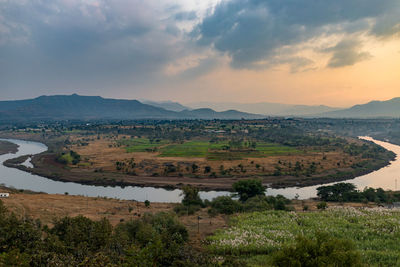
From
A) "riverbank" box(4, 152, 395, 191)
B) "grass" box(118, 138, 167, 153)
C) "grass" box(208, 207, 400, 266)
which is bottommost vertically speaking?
"riverbank" box(4, 152, 395, 191)

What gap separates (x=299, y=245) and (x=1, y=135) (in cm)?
21887

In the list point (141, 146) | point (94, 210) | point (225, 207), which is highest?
point (225, 207)

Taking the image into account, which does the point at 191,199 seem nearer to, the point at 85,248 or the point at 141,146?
the point at 85,248

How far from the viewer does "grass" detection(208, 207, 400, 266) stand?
19.3m

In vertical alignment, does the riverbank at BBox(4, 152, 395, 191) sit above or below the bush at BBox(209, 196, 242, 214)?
below

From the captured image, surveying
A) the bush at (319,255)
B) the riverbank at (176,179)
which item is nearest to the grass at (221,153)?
the riverbank at (176,179)

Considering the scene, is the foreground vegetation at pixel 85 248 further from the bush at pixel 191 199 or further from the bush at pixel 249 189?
the bush at pixel 249 189

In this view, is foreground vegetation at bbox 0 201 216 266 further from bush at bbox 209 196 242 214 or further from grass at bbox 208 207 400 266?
bush at bbox 209 196 242 214

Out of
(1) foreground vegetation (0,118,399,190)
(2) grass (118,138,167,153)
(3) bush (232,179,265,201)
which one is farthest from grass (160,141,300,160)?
(3) bush (232,179,265,201)

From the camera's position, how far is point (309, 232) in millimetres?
23438

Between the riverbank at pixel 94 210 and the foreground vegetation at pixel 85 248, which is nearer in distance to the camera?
the foreground vegetation at pixel 85 248

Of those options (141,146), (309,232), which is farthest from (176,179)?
(141,146)

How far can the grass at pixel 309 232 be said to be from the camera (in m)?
19.3

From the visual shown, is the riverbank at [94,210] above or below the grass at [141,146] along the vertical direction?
above
